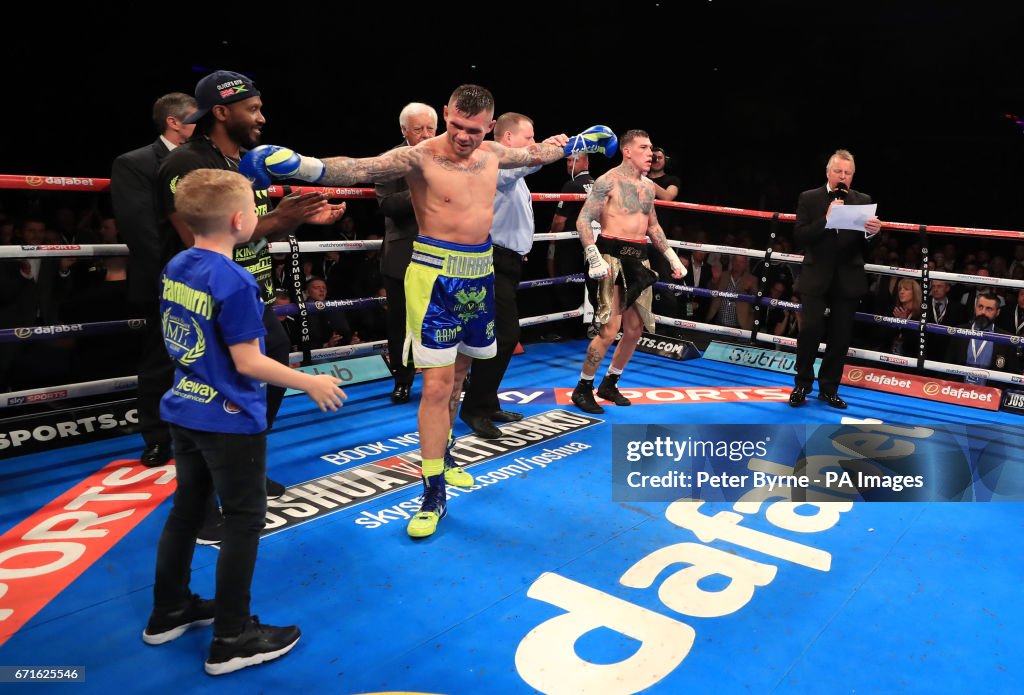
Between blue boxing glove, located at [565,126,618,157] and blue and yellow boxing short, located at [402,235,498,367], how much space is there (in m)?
0.64

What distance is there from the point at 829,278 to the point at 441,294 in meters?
3.04

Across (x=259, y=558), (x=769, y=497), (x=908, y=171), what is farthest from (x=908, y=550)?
(x=908, y=171)

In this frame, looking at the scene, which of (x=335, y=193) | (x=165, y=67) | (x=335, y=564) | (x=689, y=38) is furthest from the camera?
(x=689, y=38)

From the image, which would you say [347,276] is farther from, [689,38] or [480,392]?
[689,38]

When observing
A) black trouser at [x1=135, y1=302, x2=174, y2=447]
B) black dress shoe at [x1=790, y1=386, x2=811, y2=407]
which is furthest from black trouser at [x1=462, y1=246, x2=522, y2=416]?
black dress shoe at [x1=790, y1=386, x2=811, y2=407]

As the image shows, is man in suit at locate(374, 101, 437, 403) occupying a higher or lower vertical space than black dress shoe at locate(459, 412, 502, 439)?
higher

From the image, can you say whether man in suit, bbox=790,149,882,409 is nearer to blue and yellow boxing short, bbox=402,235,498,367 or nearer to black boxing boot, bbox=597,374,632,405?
black boxing boot, bbox=597,374,632,405

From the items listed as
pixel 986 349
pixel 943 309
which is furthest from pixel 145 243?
pixel 943 309

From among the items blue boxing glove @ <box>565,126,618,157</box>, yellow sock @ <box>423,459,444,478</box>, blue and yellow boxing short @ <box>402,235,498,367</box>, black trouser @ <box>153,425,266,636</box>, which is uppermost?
blue boxing glove @ <box>565,126,618,157</box>

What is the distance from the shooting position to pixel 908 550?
2.74 meters

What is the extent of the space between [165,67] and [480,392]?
5.18 metres

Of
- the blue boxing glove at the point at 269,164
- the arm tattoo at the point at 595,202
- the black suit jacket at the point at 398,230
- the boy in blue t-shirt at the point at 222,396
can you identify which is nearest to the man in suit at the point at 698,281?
the arm tattoo at the point at 595,202

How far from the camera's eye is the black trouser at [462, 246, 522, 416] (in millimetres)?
4016

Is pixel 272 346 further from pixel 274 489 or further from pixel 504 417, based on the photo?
pixel 504 417
